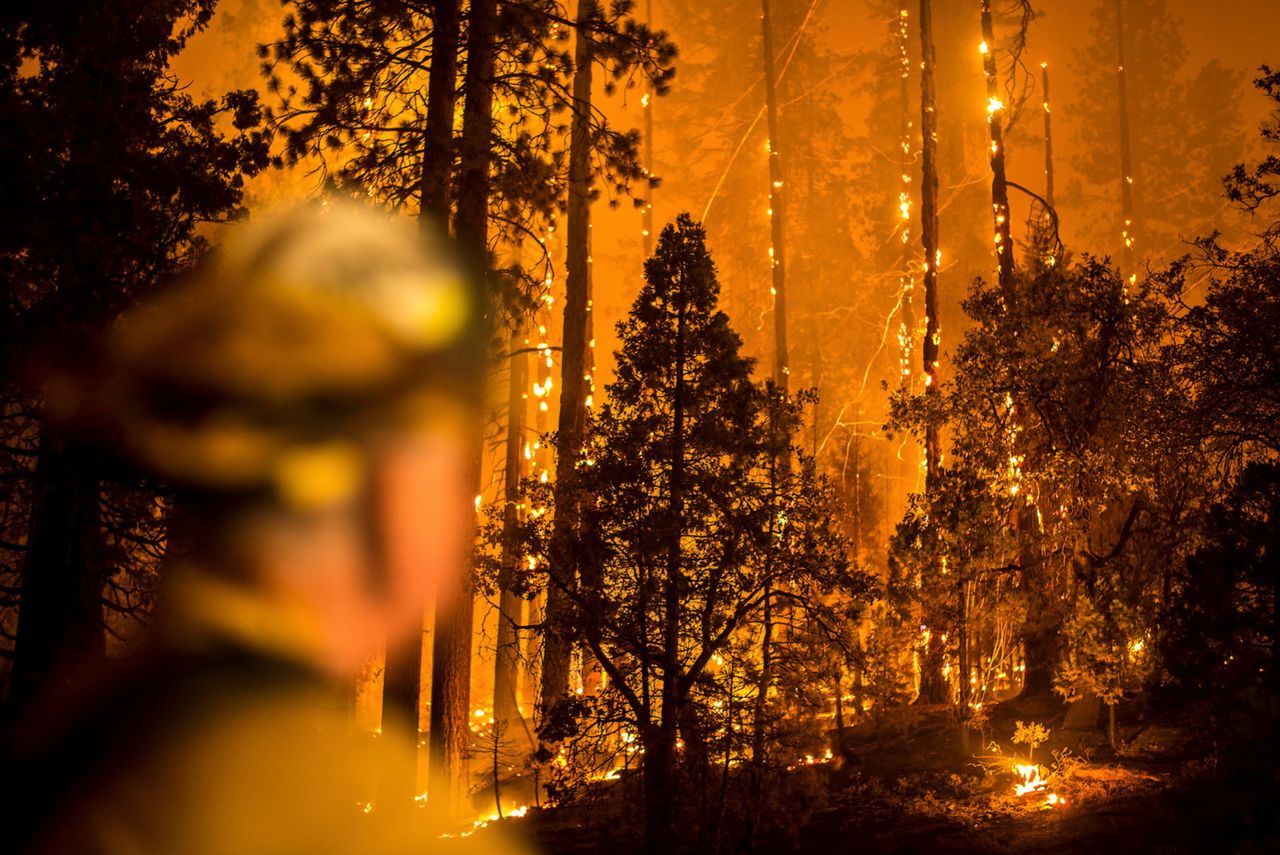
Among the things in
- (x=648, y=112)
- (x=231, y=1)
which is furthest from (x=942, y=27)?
(x=231, y=1)

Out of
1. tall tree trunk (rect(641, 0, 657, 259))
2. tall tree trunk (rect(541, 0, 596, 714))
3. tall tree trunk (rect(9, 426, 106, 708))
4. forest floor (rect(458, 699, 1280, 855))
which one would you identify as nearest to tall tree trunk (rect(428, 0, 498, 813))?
tall tree trunk (rect(541, 0, 596, 714))

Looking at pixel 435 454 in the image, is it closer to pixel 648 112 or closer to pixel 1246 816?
pixel 1246 816

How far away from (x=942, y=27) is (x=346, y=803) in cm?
3424

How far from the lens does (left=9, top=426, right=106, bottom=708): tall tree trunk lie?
408 inches

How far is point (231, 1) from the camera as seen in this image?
37.0 metres

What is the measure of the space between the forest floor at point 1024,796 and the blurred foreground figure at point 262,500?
3672 mm

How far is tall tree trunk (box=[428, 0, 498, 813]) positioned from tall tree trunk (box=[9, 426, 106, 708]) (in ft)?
13.4

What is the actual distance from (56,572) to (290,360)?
403 cm

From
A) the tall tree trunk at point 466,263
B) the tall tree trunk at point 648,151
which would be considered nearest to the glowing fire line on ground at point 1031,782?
the tall tree trunk at point 466,263

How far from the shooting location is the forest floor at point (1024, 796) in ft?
25.1

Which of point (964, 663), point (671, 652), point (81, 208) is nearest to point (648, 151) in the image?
point (964, 663)

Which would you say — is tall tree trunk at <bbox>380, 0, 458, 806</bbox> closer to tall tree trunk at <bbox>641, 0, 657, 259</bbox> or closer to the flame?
the flame

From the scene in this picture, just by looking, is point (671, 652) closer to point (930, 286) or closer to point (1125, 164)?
point (930, 286)

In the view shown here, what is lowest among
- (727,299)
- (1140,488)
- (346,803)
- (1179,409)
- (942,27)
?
(346,803)
